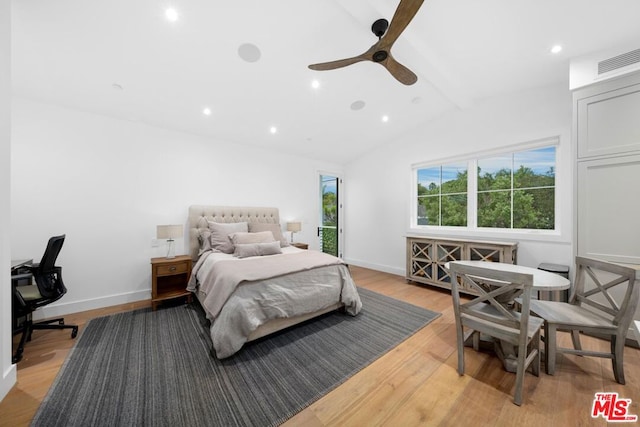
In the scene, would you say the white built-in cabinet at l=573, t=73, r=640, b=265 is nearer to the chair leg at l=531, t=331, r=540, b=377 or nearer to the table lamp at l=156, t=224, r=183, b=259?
the chair leg at l=531, t=331, r=540, b=377

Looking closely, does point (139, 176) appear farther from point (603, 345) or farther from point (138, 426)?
point (603, 345)

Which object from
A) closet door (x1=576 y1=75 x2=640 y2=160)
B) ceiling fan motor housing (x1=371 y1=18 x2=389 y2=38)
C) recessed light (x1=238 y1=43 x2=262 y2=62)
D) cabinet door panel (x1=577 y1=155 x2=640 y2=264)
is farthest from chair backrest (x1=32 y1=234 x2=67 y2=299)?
closet door (x1=576 y1=75 x2=640 y2=160)

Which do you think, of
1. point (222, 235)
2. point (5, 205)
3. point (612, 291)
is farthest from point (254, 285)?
point (612, 291)

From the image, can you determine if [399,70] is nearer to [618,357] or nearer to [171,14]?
[171,14]

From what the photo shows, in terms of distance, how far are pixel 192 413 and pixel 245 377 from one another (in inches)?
15.6

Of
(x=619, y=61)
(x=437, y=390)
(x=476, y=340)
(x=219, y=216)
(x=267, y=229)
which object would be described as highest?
(x=619, y=61)

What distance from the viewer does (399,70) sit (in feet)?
7.23

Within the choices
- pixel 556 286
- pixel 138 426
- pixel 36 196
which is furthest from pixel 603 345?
pixel 36 196

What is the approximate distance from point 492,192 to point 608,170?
1366 mm

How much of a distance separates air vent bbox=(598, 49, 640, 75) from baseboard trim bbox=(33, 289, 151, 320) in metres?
6.04

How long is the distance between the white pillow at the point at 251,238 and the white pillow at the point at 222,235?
0.34ft

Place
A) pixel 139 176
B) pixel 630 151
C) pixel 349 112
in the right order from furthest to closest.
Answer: pixel 349 112, pixel 139 176, pixel 630 151

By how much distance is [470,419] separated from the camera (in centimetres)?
142

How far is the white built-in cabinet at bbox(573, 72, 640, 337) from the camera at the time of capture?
2186mm
